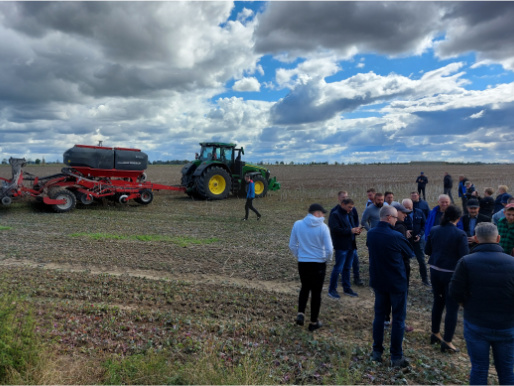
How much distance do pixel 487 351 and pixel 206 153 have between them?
14.0 m

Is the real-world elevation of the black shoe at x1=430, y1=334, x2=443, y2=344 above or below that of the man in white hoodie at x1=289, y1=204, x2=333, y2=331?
below

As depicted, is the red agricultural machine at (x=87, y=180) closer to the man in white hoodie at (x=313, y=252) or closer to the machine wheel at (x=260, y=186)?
the machine wheel at (x=260, y=186)

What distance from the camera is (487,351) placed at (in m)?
2.97

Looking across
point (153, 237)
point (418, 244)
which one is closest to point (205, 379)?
point (418, 244)

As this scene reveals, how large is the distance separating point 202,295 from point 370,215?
118 inches

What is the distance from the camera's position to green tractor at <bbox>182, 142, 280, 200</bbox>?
15164 mm

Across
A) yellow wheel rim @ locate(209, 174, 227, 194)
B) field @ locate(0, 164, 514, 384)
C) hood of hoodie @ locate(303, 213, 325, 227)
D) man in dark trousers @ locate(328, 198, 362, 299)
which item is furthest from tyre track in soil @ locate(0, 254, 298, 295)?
yellow wheel rim @ locate(209, 174, 227, 194)

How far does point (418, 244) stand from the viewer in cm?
612

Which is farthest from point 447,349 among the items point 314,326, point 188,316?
point 188,316

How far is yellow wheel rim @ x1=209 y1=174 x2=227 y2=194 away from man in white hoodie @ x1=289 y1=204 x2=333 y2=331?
11270 millimetres

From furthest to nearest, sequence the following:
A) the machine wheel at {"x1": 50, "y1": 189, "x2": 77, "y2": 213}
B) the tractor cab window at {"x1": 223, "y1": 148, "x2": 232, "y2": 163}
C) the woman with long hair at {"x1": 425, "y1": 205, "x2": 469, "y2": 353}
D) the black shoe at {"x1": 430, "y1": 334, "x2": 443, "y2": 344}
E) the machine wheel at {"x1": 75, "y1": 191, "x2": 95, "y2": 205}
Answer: the tractor cab window at {"x1": 223, "y1": 148, "x2": 232, "y2": 163}
the machine wheel at {"x1": 75, "y1": 191, "x2": 95, "y2": 205}
the machine wheel at {"x1": 50, "y1": 189, "x2": 77, "y2": 213}
the black shoe at {"x1": 430, "y1": 334, "x2": 443, "y2": 344}
the woman with long hair at {"x1": 425, "y1": 205, "x2": 469, "y2": 353}

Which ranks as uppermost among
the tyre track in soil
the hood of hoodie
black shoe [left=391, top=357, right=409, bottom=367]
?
the hood of hoodie

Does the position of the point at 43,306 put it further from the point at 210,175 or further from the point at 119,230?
the point at 210,175

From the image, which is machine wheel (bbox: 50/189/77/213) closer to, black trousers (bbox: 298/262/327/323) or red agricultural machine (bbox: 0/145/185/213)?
red agricultural machine (bbox: 0/145/185/213)
